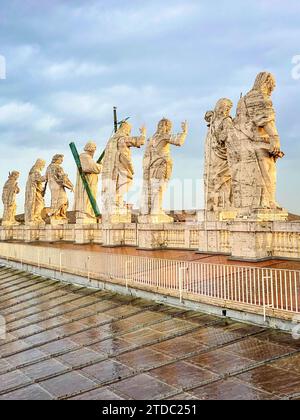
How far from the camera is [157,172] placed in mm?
16828

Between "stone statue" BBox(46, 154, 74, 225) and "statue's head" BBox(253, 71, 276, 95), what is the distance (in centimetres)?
1469

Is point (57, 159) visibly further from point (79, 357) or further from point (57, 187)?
point (79, 357)

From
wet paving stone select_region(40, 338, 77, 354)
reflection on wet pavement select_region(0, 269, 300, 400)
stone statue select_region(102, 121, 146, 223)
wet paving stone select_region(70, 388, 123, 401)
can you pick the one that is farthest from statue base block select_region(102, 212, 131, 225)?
wet paving stone select_region(70, 388, 123, 401)

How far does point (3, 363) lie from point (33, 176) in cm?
2156

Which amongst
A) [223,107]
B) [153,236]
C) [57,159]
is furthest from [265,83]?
[57,159]

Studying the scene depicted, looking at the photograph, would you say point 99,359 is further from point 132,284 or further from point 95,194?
point 95,194

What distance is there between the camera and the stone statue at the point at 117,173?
63.6 ft

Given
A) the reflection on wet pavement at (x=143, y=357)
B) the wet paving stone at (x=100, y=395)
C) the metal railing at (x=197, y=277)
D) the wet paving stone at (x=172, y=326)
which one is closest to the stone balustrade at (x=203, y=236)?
the metal railing at (x=197, y=277)

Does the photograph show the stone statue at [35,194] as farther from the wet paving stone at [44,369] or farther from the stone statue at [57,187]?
the wet paving stone at [44,369]

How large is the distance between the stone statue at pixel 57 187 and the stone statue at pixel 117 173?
5.64 metres

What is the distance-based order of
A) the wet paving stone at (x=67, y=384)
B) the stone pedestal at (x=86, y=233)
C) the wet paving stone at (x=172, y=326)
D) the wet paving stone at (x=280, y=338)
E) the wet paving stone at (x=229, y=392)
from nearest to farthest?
the wet paving stone at (x=229, y=392) < the wet paving stone at (x=67, y=384) < the wet paving stone at (x=280, y=338) < the wet paving stone at (x=172, y=326) < the stone pedestal at (x=86, y=233)

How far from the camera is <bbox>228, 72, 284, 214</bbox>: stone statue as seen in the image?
38.8 feet

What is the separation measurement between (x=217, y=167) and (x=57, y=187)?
12.9 metres

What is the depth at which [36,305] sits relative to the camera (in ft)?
35.1
